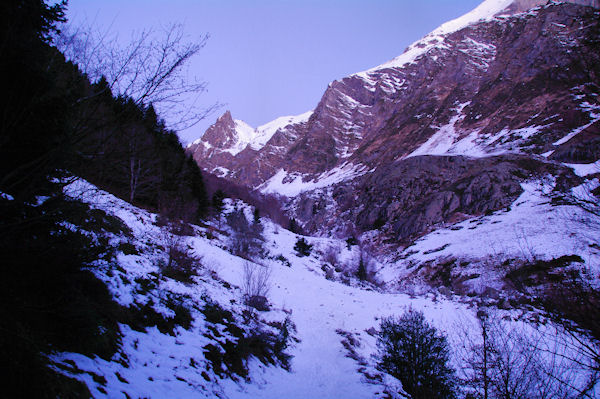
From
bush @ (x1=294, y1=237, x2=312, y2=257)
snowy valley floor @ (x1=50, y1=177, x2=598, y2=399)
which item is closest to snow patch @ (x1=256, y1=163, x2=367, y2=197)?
bush @ (x1=294, y1=237, x2=312, y2=257)

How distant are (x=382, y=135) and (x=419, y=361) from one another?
4382 inches

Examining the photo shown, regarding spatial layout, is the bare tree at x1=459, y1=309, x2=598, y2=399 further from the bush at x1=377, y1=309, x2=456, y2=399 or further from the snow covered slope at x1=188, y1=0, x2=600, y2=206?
the snow covered slope at x1=188, y1=0, x2=600, y2=206

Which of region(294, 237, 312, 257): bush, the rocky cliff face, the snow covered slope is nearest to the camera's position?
region(294, 237, 312, 257): bush

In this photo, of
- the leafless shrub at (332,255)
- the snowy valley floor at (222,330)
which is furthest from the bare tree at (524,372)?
the leafless shrub at (332,255)

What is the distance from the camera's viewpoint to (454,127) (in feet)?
278

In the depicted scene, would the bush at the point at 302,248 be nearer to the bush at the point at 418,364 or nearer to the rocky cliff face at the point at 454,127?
the rocky cliff face at the point at 454,127

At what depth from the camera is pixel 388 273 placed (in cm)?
3691

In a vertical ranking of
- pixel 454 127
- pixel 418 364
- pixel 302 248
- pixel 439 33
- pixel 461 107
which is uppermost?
pixel 439 33

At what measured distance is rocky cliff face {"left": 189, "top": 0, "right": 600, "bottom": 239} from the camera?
46531 millimetres

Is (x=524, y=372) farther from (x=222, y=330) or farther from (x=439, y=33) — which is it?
(x=439, y=33)

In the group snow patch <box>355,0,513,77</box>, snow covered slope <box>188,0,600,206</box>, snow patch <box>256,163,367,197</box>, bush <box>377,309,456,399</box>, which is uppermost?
snow patch <box>355,0,513,77</box>

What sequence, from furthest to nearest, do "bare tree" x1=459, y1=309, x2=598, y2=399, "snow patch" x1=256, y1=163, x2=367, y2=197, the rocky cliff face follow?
1. "snow patch" x1=256, y1=163, x2=367, y2=197
2. the rocky cliff face
3. "bare tree" x1=459, y1=309, x2=598, y2=399

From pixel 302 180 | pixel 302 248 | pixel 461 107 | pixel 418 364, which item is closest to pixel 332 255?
pixel 302 248

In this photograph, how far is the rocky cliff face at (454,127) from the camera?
153 feet
